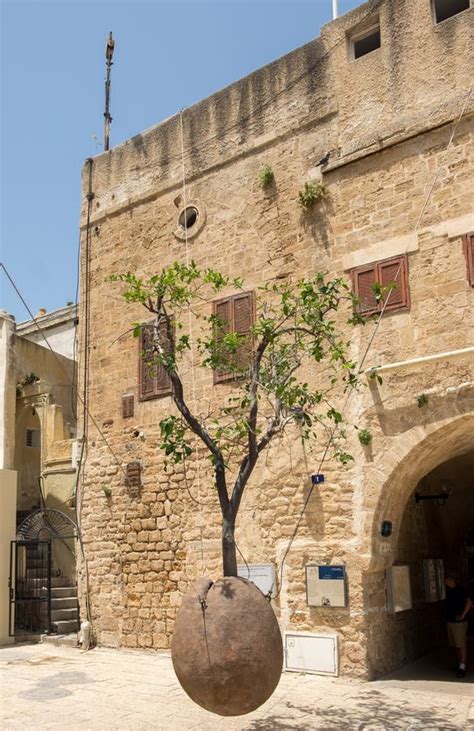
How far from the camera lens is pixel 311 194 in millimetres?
8969

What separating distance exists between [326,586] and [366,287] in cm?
341

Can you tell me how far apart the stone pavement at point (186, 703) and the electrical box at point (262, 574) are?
101 cm

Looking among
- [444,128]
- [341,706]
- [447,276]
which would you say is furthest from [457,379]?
[341,706]

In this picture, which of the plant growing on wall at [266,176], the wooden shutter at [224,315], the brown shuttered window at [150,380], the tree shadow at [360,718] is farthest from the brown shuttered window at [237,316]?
the tree shadow at [360,718]

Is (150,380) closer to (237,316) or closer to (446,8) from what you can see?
(237,316)

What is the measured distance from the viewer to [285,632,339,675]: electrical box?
777 centimetres

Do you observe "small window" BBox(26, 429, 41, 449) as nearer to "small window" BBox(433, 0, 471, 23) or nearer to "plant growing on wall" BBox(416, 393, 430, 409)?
"plant growing on wall" BBox(416, 393, 430, 409)

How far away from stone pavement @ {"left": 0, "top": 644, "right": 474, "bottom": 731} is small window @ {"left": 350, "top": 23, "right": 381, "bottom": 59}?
24.2ft

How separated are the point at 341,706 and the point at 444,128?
6078mm

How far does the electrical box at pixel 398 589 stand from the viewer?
808cm

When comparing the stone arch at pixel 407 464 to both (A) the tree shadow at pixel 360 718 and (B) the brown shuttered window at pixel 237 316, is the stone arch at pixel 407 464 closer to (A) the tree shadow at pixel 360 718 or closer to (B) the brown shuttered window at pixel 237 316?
(A) the tree shadow at pixel 360 718

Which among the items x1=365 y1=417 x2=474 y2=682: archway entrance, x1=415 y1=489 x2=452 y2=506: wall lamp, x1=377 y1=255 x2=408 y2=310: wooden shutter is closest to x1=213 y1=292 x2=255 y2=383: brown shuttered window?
x1=377 y1=255 x2=408 y2=310: wooden shutter

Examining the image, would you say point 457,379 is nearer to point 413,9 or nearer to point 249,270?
point 249,270

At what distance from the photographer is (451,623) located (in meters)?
8.34
